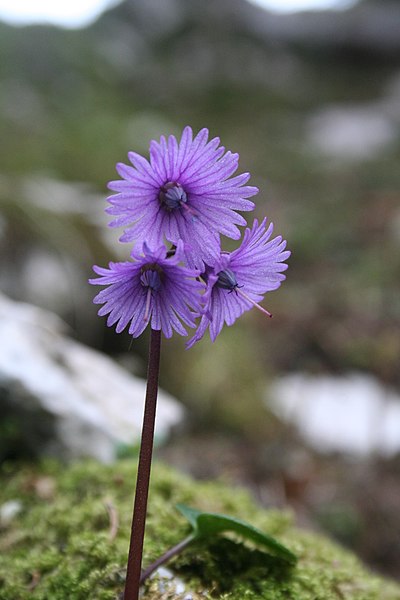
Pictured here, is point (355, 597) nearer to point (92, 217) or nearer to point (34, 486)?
point (34, 486)

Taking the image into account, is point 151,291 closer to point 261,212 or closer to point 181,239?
point 181,239

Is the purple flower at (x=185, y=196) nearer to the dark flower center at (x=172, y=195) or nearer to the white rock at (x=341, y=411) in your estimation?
the dark flower center at (x=172, y=195)

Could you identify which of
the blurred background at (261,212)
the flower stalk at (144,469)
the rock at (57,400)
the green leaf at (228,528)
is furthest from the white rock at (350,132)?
the flower stalk at (144,469)

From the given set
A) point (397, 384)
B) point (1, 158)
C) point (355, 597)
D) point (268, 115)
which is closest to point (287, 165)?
point (268, 115)

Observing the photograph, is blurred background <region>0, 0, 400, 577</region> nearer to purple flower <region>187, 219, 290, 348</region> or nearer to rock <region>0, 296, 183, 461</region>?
rock <region>0, 296, 183, 461</region>

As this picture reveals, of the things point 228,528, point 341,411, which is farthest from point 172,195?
point 341,411

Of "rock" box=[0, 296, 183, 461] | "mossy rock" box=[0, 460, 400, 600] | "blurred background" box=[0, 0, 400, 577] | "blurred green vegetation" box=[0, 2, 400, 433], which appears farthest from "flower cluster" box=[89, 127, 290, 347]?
"blurred green vegetation" box=[0, 2, 400, 433]
